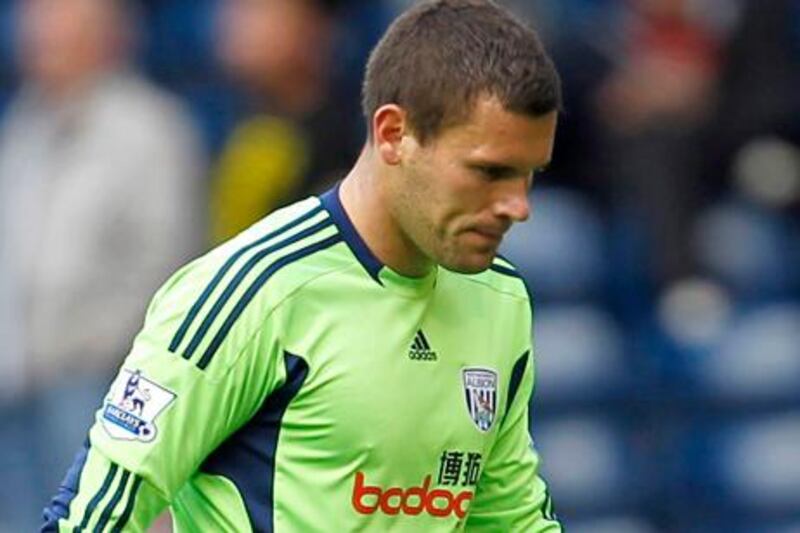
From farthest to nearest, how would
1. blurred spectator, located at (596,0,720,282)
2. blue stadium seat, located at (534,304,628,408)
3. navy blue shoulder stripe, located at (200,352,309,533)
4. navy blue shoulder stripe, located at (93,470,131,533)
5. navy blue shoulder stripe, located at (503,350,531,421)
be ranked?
1. blue stadium seat, located at (534,304,628,408)
2. blurred spectator, located at (596,0,720,282)
3. navy blue shoulder stripe, located at (503,350,531,421)
4. navy blue shoulder stripe, located at (200,352,309,533)
5. navy blue shoulder stripe, located at (93,470,131,533)

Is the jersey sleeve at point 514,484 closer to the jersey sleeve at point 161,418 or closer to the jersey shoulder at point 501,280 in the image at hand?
the jersey shoulder at point 501,280

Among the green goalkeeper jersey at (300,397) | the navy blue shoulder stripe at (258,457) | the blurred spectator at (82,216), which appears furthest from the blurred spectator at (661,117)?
the navy blue shoulder stripe at (258,457)

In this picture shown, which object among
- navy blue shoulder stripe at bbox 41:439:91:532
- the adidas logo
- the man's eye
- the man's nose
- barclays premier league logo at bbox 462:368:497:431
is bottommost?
navy blue shoulder stripe at bbox 41:439:91:532

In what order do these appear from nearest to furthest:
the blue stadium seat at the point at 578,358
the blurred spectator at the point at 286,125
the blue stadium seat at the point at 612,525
A: the blurred spectator at the point at 286,125 < the blue stadium seat at the point at 612,525 < the blue stadium seat at the point at 578,358

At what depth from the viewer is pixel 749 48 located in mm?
8555

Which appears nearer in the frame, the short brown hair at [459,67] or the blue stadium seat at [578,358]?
the short brown hair at [459,67]

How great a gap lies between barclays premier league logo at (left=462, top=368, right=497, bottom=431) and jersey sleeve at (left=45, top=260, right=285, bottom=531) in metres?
0.41

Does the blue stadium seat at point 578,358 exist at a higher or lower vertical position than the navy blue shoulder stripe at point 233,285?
lower

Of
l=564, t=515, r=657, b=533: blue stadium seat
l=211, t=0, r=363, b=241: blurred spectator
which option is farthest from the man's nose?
l=564, t=515, r=657, b=533: blue stadium seat

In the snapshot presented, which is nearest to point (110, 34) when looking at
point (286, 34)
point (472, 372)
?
point (286, 34)

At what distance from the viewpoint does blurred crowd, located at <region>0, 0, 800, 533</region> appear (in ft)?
26.4

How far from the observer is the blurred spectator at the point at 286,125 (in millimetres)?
7801

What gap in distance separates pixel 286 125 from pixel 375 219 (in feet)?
12.4

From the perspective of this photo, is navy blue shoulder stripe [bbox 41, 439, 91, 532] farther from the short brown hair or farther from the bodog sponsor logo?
the short brown hair
